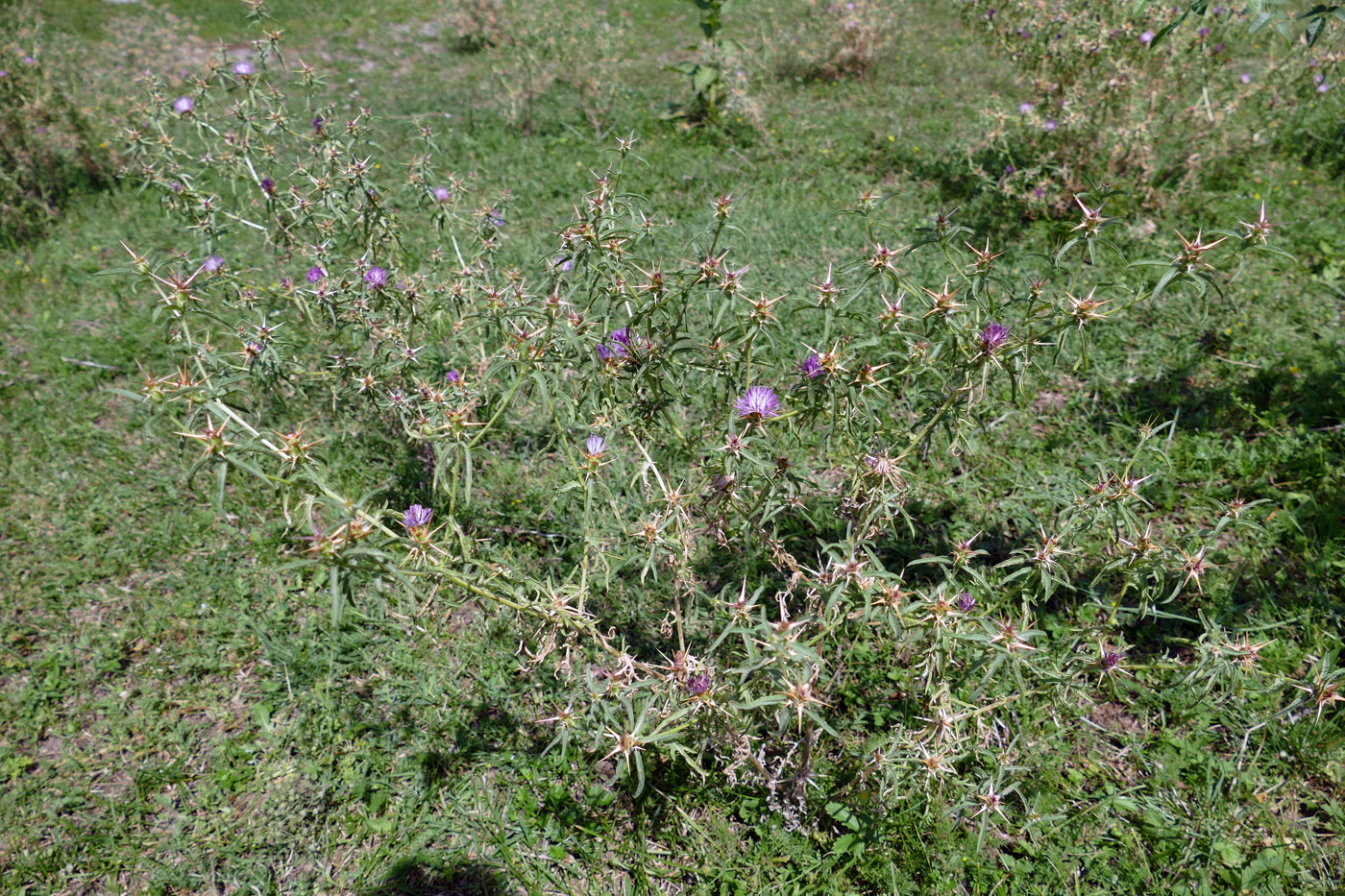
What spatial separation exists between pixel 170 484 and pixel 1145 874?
3.48m

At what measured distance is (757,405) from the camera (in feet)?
4.83

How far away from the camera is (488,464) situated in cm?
286

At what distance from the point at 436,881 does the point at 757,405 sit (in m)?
1.42

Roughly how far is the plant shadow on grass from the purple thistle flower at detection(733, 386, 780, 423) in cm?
132

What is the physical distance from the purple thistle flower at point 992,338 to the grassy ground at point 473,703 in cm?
100

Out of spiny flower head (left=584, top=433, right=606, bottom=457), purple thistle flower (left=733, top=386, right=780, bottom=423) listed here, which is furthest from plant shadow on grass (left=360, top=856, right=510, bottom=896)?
purple thistle flower (left=733, top=386, right=780, bottom=423)

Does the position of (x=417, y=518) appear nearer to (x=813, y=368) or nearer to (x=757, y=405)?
(x=757, y=405)

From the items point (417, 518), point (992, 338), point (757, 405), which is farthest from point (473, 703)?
point (992, 338)

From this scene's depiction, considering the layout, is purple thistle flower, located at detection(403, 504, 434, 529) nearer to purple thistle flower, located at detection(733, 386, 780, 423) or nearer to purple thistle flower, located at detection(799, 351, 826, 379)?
purple thistle flower, located at detection(733, 386, 780, 423)

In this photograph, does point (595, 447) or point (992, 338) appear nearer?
point (992, 338)

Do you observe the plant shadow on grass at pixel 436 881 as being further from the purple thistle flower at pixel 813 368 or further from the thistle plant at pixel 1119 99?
the thistle plant at pixel 1119 99

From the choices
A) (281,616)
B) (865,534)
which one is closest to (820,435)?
(865,534)

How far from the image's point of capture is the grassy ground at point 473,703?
5.95 feet

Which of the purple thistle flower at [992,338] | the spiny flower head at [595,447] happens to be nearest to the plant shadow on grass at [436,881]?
the spiny flower head at [595,447]
